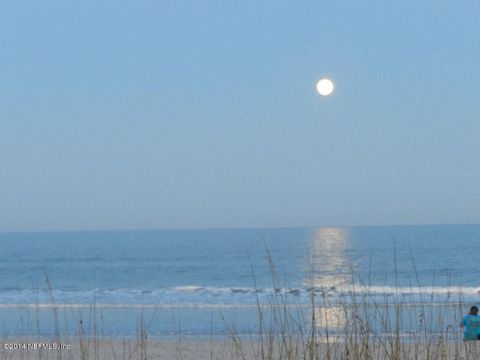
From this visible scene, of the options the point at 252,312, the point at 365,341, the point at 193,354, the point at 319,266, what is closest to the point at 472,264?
the point at 319,266

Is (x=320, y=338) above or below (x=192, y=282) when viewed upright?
below

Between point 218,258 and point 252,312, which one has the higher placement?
point 218,258

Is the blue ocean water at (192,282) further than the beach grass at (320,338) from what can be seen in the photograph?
Yes

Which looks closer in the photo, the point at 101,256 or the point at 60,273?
the point at 60,273

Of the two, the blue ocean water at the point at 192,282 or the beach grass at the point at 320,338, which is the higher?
the blue ocean water at the point at 192,282

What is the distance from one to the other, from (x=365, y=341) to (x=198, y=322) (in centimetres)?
1950

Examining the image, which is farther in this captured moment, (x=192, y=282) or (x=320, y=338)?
(x=192, y=282)

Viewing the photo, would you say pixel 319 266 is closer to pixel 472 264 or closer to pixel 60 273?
pixel 472 264

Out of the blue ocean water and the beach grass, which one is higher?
the blue ocean water

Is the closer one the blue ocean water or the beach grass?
the beach grass

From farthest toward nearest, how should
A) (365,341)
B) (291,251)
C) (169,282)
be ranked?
1. (291,251)
2. (169,282)
3. (365,341)

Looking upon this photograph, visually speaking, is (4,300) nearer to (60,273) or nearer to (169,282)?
(169,282)

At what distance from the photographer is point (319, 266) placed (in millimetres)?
60875

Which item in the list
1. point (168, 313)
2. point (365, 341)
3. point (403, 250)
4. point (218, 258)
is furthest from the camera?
point (403, 250)
